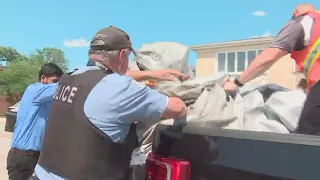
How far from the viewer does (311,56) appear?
3045 mm

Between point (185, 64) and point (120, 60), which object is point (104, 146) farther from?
point (185, 64)

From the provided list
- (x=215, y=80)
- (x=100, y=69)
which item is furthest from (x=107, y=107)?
(x=215, y=80)

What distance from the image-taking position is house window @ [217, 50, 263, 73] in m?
29.7

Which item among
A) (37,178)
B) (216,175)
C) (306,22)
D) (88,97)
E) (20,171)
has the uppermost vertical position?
(306,22)

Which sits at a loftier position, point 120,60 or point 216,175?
point 120,60

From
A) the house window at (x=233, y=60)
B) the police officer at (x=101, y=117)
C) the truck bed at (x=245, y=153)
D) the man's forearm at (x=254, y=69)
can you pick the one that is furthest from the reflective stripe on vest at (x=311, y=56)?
the house window at (x=233, y=60)

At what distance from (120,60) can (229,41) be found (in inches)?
1152

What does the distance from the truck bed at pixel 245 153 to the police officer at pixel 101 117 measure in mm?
217

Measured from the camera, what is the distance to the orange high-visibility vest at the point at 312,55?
2984 millimetres

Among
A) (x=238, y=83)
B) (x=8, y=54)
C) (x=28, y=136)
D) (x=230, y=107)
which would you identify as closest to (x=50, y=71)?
(x=28, y=136)

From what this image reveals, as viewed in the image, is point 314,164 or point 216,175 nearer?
point 314,164

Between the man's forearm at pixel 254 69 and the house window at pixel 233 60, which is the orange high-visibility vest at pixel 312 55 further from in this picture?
the house window at pixel 233 60

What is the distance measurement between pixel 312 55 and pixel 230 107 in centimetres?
92

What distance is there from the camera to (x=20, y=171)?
14.8 feet
